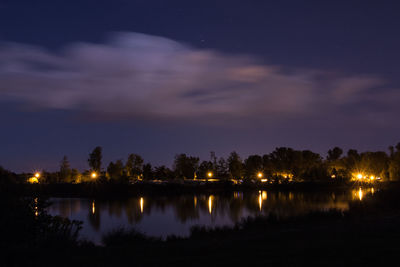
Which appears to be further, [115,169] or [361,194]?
[115,169]

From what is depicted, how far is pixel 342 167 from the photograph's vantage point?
156500mm

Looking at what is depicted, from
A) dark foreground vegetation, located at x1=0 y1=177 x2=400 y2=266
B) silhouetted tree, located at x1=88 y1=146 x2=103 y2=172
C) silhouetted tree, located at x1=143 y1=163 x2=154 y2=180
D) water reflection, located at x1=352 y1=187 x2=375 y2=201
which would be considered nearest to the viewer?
dark foreground vegetation, located at x1=0 y1=177 x2=400 y2=266

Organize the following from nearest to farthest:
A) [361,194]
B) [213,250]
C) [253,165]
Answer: [213,250]
[361,194]
[253,165]

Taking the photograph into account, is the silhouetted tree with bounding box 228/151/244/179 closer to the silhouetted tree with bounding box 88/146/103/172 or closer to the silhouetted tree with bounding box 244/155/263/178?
the silhouetted tree with bounding box 244/155/263/178

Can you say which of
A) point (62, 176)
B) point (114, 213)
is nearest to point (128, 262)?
point (114, 213)

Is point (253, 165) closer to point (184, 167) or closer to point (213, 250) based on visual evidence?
point (184, 167)

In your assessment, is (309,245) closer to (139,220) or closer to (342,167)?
(139,220)

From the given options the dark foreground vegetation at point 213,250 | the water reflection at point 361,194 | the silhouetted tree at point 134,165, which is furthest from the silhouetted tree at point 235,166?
the dark foreground vegetation at point 213,250

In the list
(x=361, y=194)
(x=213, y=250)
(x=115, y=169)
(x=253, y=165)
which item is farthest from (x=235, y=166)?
(x=213, y=250)

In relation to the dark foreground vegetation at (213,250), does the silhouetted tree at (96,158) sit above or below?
above

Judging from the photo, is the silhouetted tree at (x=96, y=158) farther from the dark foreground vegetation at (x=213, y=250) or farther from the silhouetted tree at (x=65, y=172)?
the dark foreground vegetation at (x=213, y=250)

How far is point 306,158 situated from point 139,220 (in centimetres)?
12377

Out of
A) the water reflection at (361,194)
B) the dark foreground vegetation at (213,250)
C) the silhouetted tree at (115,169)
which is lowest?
the water reflection at (361,194)

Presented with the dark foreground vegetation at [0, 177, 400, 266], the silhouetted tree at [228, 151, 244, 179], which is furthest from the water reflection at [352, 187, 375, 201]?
the silhouetted tree at [228, 151, 244, 179]
